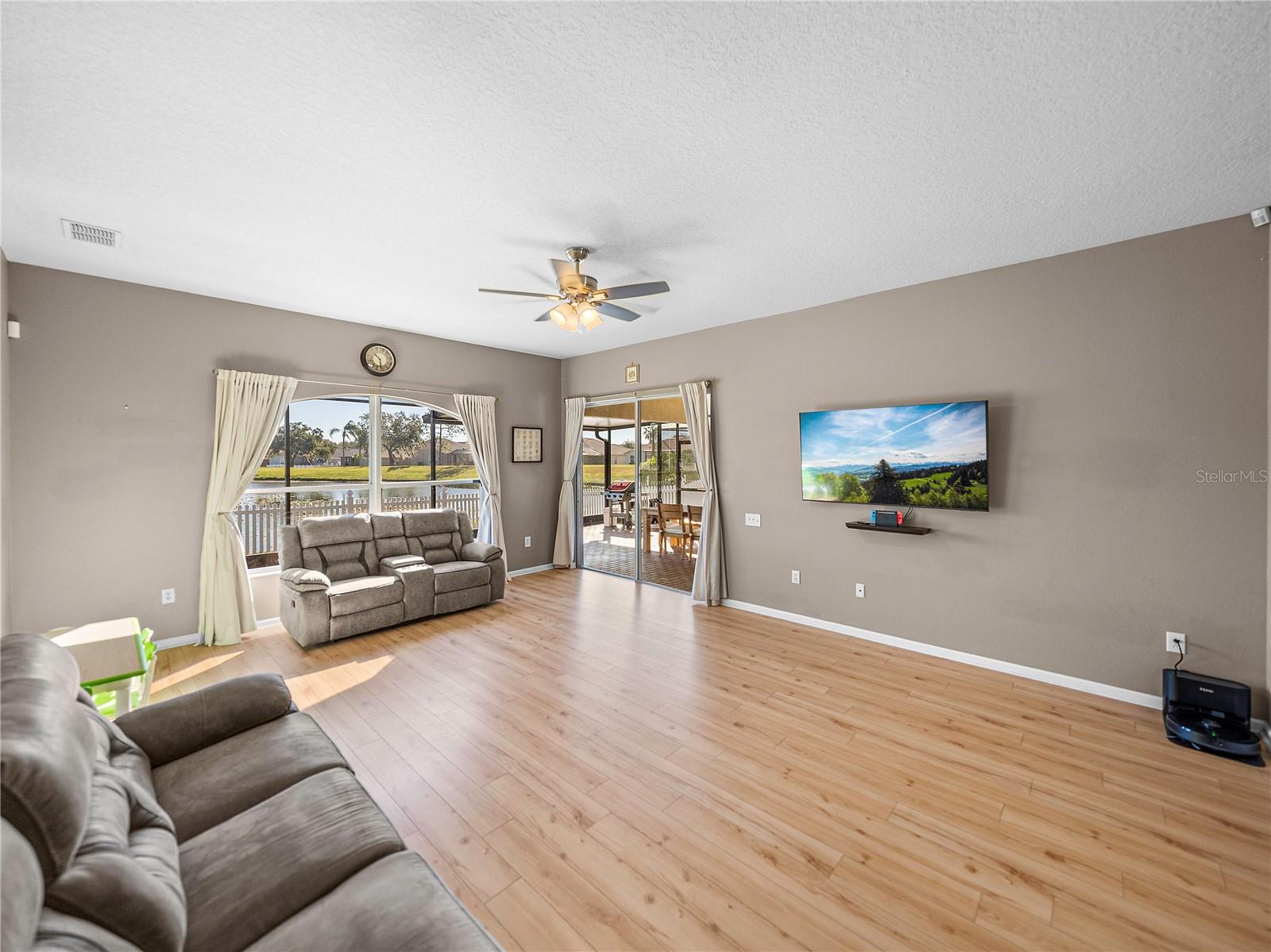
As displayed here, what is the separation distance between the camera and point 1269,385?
2.75 m

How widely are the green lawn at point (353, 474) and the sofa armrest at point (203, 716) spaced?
3.17 meters

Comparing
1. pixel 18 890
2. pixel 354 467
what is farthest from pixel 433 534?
pixel 18 890

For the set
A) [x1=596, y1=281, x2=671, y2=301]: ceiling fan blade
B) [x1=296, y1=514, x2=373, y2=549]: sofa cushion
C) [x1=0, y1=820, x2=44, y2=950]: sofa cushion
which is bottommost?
[x1=0, y1=820, x2=44, y2=950]: sofa cushion

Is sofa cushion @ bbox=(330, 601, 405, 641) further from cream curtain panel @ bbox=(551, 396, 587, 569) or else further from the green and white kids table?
Result: cream curtain panel @ bbox=(551, 396, 587, 569)

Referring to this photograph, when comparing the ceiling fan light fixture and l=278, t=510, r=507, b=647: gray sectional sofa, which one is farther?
A: l=278, t=510, r=507, b=647: gray sectional sofa

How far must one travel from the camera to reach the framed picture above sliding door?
5898 millimetres

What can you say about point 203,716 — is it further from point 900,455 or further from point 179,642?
point 900,455

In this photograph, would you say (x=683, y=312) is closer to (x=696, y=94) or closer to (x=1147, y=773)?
(x=696, y=94)

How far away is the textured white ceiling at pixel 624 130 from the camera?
1614 millimetres

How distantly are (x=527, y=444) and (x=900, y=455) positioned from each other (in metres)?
4.38

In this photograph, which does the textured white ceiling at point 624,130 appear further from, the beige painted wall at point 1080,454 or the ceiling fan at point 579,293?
the beige painted wall at point 1080,454

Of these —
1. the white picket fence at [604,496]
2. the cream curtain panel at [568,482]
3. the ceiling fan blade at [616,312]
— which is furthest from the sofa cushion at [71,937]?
the cream curtain panel at [568,482]

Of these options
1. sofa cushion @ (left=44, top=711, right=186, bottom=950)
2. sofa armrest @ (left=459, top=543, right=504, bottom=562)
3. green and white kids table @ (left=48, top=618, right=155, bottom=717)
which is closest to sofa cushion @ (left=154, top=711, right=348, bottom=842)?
sofa cushion @ (left=44, top=711, right=186, bottom=950)

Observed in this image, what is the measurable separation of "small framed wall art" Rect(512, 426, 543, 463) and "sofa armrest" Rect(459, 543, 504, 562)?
4.74 feet
